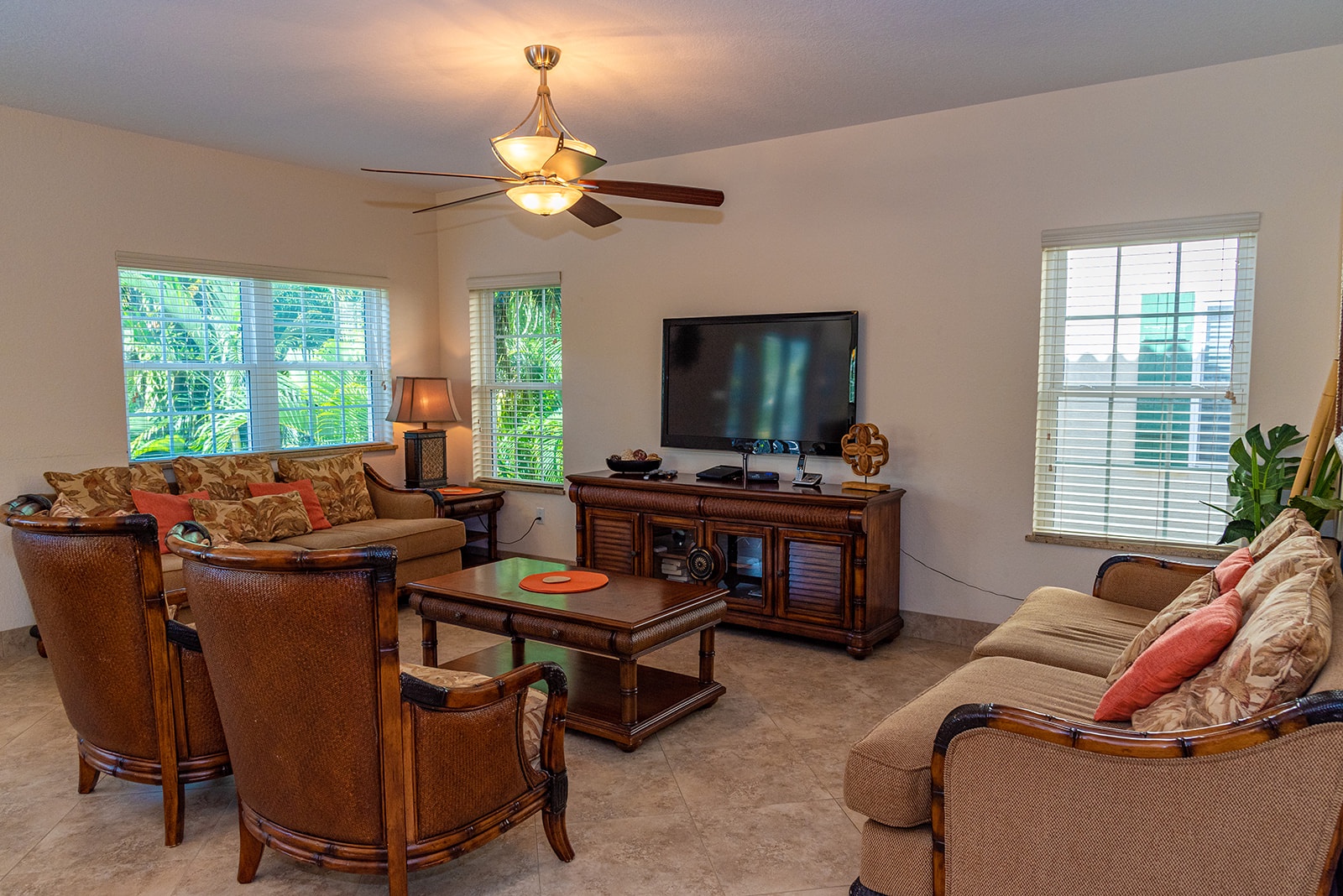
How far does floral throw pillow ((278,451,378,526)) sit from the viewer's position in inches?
207

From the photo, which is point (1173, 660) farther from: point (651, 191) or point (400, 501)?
point (400, 501)

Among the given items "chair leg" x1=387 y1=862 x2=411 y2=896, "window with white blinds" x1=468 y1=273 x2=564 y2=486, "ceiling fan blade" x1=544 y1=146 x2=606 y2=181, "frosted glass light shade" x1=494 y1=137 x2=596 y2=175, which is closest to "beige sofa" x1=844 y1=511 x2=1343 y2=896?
"chair leg" x1=387 y1=862 x2=411 y2=896

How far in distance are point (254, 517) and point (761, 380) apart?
2.87 meters

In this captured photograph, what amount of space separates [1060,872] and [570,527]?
4.44 m

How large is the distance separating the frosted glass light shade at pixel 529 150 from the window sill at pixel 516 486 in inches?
122

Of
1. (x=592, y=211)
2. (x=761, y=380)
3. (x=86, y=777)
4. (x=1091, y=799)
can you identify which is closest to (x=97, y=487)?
(x=86, y=777)

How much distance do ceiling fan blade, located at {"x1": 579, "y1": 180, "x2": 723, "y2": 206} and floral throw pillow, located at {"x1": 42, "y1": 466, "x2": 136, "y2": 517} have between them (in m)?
2.93

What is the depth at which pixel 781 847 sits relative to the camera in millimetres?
2547

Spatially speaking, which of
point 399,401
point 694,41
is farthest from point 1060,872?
point 399,401

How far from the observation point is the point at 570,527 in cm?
595

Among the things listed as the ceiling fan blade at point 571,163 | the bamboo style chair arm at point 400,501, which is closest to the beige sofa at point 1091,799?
the ceiling fan blade at point 571,163

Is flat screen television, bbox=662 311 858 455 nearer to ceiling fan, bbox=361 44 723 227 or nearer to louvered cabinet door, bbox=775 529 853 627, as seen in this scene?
louvered cabinet door, bbox=775 529 853 627

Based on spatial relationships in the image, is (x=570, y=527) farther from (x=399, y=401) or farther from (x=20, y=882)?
(x=20, y=882)

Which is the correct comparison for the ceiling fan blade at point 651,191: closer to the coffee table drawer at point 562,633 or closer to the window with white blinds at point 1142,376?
the coffee table drawer at point 562,633
